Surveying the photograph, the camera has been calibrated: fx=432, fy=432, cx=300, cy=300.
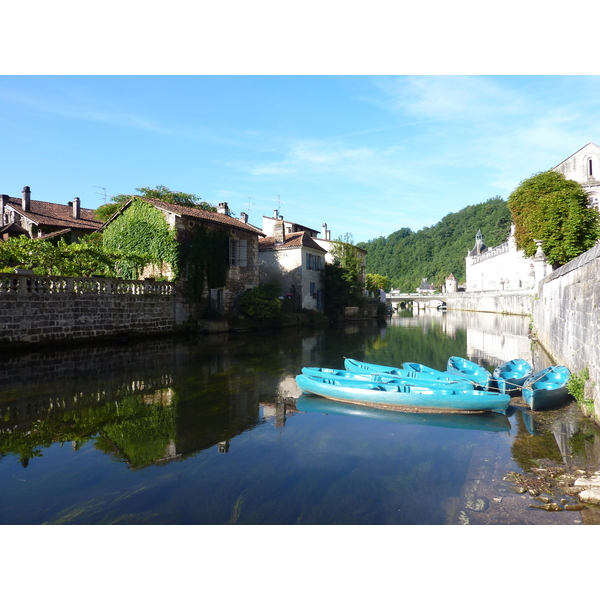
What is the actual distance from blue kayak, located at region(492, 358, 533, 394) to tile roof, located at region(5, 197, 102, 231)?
30.3m

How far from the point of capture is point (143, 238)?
79.8ft

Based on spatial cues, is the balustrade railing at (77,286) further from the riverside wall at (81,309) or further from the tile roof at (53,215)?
the tile roof at (53,215)

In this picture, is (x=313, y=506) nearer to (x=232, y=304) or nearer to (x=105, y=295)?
(x=105, y=295)

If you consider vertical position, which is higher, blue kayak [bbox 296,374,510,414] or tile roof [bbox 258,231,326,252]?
tile roof [bbox 258,231,326,252]

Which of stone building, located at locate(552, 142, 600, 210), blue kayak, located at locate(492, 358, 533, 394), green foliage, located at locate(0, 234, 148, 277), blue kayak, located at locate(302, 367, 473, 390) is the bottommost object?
blue kayak, located at locate(492, 358, 533, 394)

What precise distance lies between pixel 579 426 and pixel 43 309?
16925mm

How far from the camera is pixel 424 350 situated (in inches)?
737

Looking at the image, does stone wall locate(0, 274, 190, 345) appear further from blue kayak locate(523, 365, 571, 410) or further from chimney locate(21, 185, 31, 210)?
chimney locate(21, 185, 31, 210)

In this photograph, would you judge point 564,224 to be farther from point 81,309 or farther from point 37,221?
point 37,221

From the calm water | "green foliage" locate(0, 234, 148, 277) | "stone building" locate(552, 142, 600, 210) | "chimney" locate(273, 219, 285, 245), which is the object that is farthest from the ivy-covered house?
"stone building" locate(552, 142, 600, 210)

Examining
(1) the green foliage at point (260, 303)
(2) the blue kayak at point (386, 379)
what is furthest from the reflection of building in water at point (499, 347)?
(1) the green foliage at point (260, 303)

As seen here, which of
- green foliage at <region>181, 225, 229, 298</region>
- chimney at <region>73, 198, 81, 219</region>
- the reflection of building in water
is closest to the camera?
the reflection of building in water

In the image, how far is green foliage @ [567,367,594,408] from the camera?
7.79 m

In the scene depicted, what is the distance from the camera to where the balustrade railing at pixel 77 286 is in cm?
1533
